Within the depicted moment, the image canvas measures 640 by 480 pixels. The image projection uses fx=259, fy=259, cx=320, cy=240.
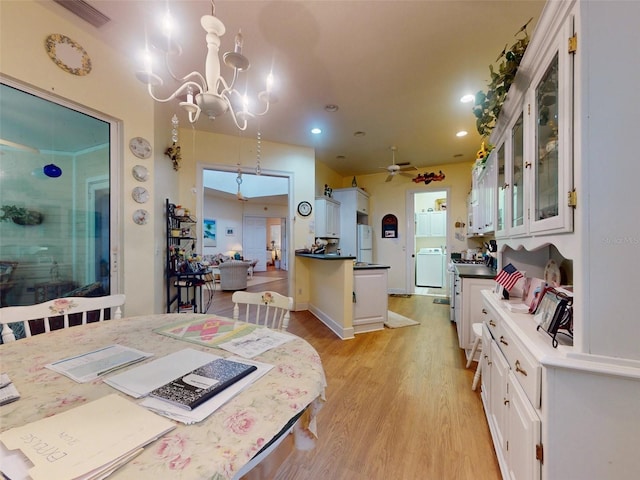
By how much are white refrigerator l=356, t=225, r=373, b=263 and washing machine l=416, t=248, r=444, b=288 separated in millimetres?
1478

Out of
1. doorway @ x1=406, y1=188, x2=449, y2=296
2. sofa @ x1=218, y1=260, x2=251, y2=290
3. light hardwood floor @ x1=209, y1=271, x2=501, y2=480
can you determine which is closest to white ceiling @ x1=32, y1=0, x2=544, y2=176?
light hardwood floor @ x1=209, y1=271, x2=501, y2=480

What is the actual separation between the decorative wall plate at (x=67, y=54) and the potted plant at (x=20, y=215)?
3.80 feet

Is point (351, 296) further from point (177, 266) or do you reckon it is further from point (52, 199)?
point (52, 199)

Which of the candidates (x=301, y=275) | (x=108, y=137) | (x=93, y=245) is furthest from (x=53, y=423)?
(x=301, y=275)

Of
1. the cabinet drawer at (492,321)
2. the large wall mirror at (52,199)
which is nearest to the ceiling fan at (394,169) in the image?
the cabinet drawer at (492,321)

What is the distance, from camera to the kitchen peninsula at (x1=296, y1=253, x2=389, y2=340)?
324 cm

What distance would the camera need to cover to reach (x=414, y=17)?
1.86 meters

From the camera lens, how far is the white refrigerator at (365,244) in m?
5.77

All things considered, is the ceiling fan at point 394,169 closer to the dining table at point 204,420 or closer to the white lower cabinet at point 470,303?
the white lower cabinet at point 470,303

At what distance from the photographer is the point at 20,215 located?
1956 mm

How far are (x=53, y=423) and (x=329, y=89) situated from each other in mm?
3052

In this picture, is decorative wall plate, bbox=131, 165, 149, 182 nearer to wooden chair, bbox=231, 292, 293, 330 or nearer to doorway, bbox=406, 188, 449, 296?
wooden chair, bbox=231, 292, 293, 330

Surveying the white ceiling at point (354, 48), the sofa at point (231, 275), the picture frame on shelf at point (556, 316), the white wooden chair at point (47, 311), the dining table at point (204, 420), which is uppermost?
the white ceiling at point (354, 48)

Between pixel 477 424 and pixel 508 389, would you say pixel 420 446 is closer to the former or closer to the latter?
pixel 477 424
